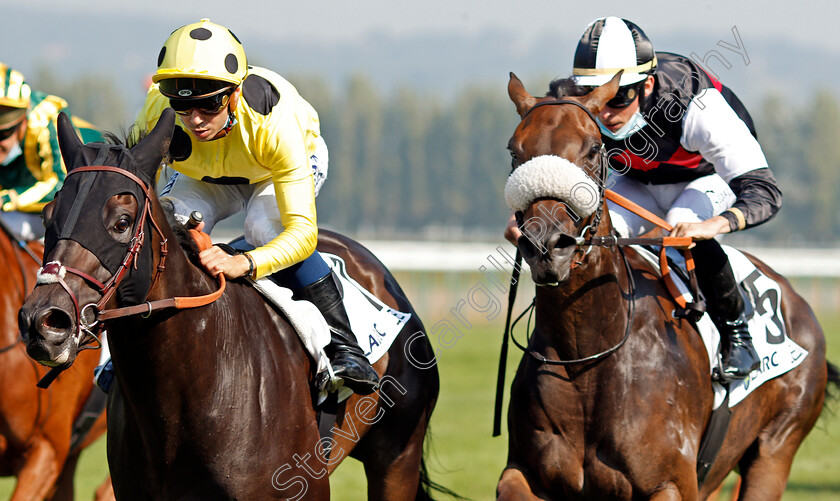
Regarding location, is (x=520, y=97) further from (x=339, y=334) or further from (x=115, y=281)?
(x=115, y=281)

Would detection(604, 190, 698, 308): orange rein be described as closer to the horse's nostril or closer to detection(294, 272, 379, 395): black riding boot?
detection(294, 272, 379, 395): black riding boot

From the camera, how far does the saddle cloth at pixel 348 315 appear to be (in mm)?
4277

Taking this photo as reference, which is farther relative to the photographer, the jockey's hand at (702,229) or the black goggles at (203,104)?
the jockey's hand at (702,229)

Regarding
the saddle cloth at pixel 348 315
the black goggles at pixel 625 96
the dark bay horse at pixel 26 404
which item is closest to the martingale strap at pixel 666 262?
the black goggles at pixel 625 96

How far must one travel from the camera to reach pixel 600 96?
430cm

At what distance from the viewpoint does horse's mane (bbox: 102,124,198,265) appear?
11.8ft

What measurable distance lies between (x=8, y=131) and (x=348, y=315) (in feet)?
9.87

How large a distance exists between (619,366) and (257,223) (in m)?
1.72

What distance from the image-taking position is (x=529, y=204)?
390 centimetres

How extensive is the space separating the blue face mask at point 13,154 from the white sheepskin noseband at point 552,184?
405 cm

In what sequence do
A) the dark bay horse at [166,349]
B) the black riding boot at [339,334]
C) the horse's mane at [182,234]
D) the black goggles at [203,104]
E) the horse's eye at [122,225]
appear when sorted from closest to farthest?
1. the dark bay horse at [166,349]
2. the horse's eye at [122,225]
3. the horse's mane at [182,234]
4. the black goggles at [203,104]
5. the black riding boot at [339,334]

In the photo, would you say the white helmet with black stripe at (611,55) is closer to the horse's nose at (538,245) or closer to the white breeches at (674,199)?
the white breeches at (674,199)

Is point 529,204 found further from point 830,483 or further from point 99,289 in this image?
point 830,483

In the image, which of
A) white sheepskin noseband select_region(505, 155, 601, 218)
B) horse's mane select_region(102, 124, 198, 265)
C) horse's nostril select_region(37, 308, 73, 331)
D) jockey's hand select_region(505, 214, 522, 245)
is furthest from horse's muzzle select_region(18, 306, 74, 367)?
jockey's hand select_region(505, 214, 522, 245)
